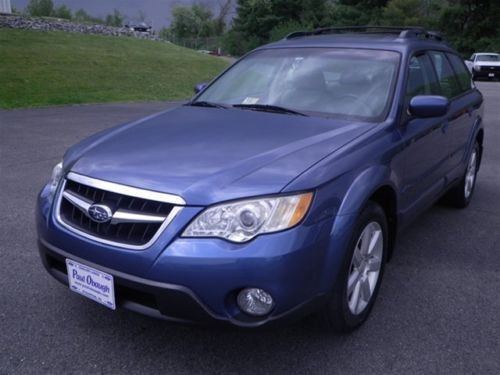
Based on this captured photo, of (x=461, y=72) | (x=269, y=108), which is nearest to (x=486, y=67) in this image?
(x=461, y=72)

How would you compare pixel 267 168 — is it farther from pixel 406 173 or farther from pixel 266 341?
pixel 406 173

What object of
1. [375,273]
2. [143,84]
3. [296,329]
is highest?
[375,273]

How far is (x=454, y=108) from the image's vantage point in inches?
173

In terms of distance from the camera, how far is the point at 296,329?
293 centimetres

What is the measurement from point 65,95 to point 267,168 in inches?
528

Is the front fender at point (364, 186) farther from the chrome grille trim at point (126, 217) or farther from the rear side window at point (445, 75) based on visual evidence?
the rear side window at point (445, 75)

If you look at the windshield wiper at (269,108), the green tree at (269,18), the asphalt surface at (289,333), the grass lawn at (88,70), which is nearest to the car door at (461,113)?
the asphalt surface at (289,333)

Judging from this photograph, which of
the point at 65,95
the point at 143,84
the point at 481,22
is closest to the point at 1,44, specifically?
the point at 143,84

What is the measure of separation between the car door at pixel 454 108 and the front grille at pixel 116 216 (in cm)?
278

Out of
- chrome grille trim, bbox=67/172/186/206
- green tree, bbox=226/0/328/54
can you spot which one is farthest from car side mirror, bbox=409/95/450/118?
green tree, bbox=226/0/328/54

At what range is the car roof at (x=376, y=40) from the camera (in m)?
3.87

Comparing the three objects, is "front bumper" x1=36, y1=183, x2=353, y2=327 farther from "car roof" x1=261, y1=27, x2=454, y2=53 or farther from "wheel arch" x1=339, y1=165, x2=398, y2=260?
"car roof" x1=261, y1=27, x2=454, y2=53

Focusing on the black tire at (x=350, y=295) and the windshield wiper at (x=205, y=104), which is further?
the windshield wiper at (x=205, y=104)

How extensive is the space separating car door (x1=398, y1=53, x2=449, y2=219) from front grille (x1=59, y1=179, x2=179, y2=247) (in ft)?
5.40
